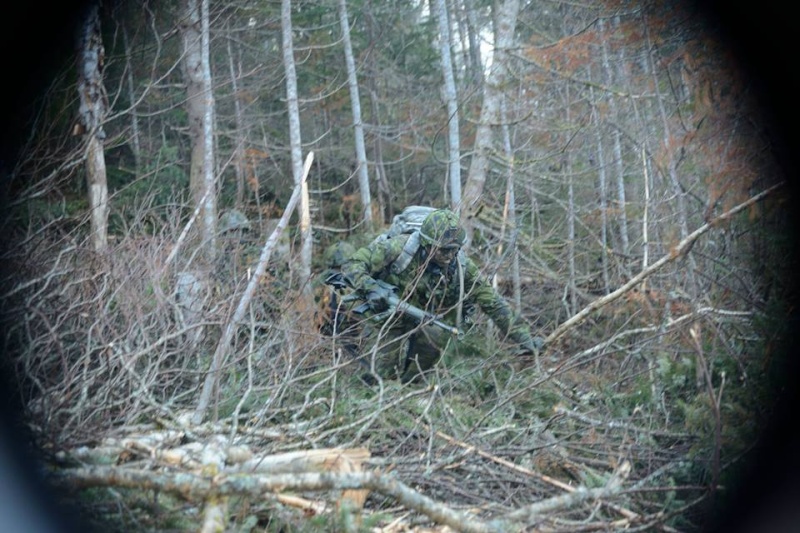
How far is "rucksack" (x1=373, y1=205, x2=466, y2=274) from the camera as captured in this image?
700 cm

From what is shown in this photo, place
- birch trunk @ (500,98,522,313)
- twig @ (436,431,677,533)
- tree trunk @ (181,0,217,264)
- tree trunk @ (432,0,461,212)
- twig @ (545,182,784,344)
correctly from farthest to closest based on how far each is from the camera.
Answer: tree trunk @ (432,0,461,212), tree trunk @ (181,0,217,264), birch trunk @ (500,98,522,313), twig @ (545,182,784,344), twig @ (436,431,677,533)

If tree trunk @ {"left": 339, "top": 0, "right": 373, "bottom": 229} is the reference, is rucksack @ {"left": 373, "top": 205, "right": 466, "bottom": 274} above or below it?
below

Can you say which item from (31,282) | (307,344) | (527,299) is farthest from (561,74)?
(31,282)

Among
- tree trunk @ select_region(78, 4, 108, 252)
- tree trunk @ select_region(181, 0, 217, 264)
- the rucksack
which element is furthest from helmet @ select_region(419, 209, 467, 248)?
tree trunk @ select_region(181, 0, 217, 264)

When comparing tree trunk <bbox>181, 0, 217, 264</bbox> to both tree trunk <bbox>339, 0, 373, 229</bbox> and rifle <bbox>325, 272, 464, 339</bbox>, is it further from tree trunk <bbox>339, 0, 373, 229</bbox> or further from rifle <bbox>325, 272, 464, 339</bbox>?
rifle <bbox>325, 272, 464, 339</bbox>

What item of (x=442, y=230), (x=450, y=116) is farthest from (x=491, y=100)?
(x=442, y=230)

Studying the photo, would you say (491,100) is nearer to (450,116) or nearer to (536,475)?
(450,116)

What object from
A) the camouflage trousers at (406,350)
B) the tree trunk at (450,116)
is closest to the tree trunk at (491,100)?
the tree trunk at (450,116)

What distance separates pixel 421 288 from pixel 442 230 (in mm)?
733

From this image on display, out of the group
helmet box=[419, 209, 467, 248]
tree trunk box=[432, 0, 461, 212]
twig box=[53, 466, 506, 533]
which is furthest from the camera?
tree trunk box=[432, 0, 461, 212]

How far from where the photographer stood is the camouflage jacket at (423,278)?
696 cm

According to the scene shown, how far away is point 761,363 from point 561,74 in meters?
5.32

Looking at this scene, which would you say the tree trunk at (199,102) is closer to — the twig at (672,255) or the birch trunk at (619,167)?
the birch trunk at (619,167)

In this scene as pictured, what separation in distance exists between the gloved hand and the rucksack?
12.4 inches
